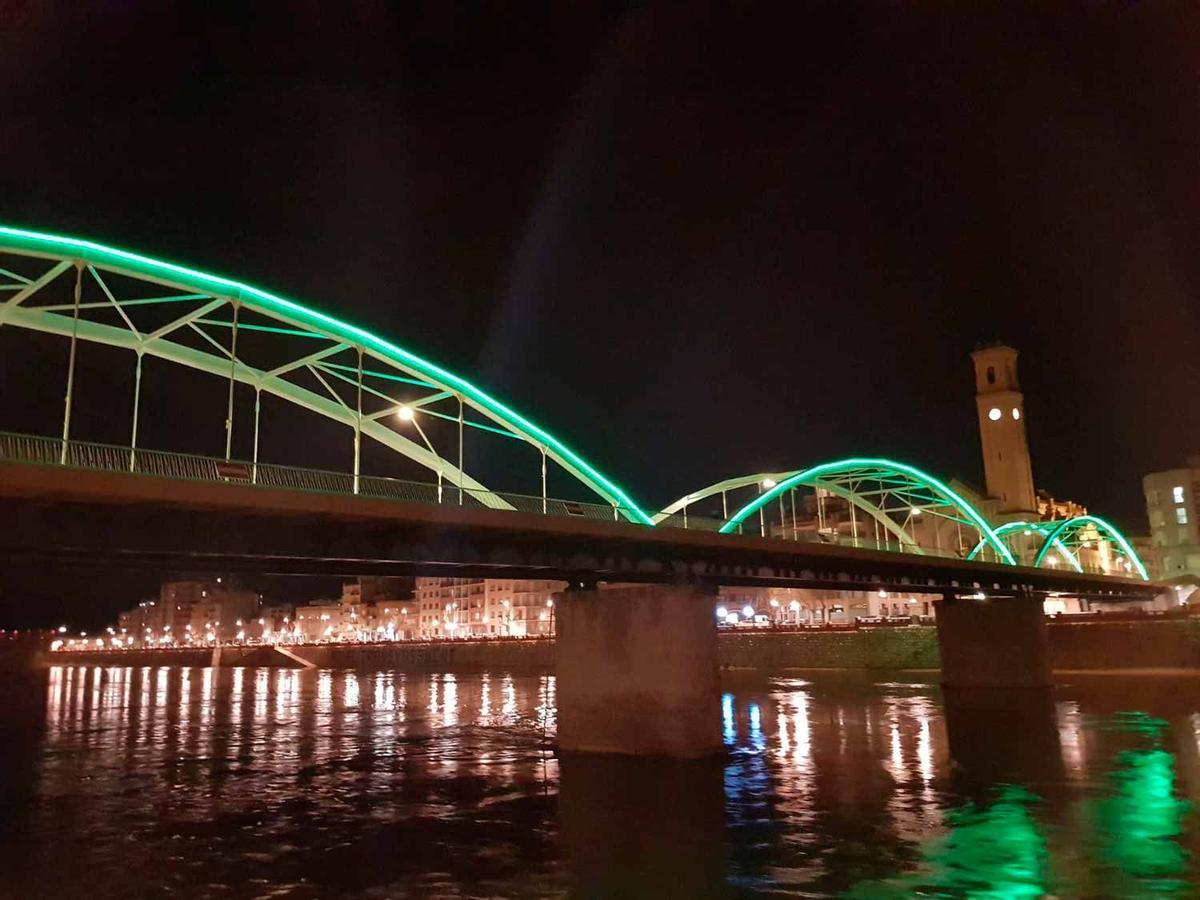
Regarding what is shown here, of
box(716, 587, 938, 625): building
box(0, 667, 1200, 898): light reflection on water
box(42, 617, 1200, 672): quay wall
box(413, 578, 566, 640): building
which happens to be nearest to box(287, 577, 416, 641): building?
box(413, 578, 566, 640): building

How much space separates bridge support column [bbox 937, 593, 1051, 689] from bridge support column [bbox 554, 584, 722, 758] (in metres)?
34.5

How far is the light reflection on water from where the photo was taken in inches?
612

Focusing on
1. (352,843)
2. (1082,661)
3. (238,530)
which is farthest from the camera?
(1082,661)

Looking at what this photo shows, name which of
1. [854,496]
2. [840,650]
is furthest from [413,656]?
[854,496]

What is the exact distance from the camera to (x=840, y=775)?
85.5ft

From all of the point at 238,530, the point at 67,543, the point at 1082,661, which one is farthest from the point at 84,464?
the point at 1082,661

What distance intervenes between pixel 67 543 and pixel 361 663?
11645cm

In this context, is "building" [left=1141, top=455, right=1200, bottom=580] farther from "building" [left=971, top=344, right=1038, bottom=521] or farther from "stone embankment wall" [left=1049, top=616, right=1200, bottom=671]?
"stone embankment wall" [left=1049, top=616, right=1200, bottom=671]

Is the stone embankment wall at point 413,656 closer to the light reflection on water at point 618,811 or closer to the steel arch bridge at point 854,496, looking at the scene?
the steel arch bridge at point 854,496

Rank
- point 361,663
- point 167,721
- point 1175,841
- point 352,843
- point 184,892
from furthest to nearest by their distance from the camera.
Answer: point 361,663, point 167,721, point 352,843, point 1175,841, point 184,892

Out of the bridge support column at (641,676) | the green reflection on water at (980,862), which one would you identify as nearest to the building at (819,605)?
the bridge support column at (641,676)

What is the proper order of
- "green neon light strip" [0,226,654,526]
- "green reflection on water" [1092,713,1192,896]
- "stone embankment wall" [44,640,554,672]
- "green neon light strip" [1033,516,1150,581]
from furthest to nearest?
1. "stone embankment wall" [44,640,554,672]
2. "green neon light strip" [1033,516,1150,581]
3. "green neon light strip" [0,226,654,526]
4. "green reflection on water" [1092,713,1192,896]

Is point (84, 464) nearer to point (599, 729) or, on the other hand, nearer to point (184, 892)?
point (184, 892)

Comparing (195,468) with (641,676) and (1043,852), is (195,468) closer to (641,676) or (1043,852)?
(641,676)
